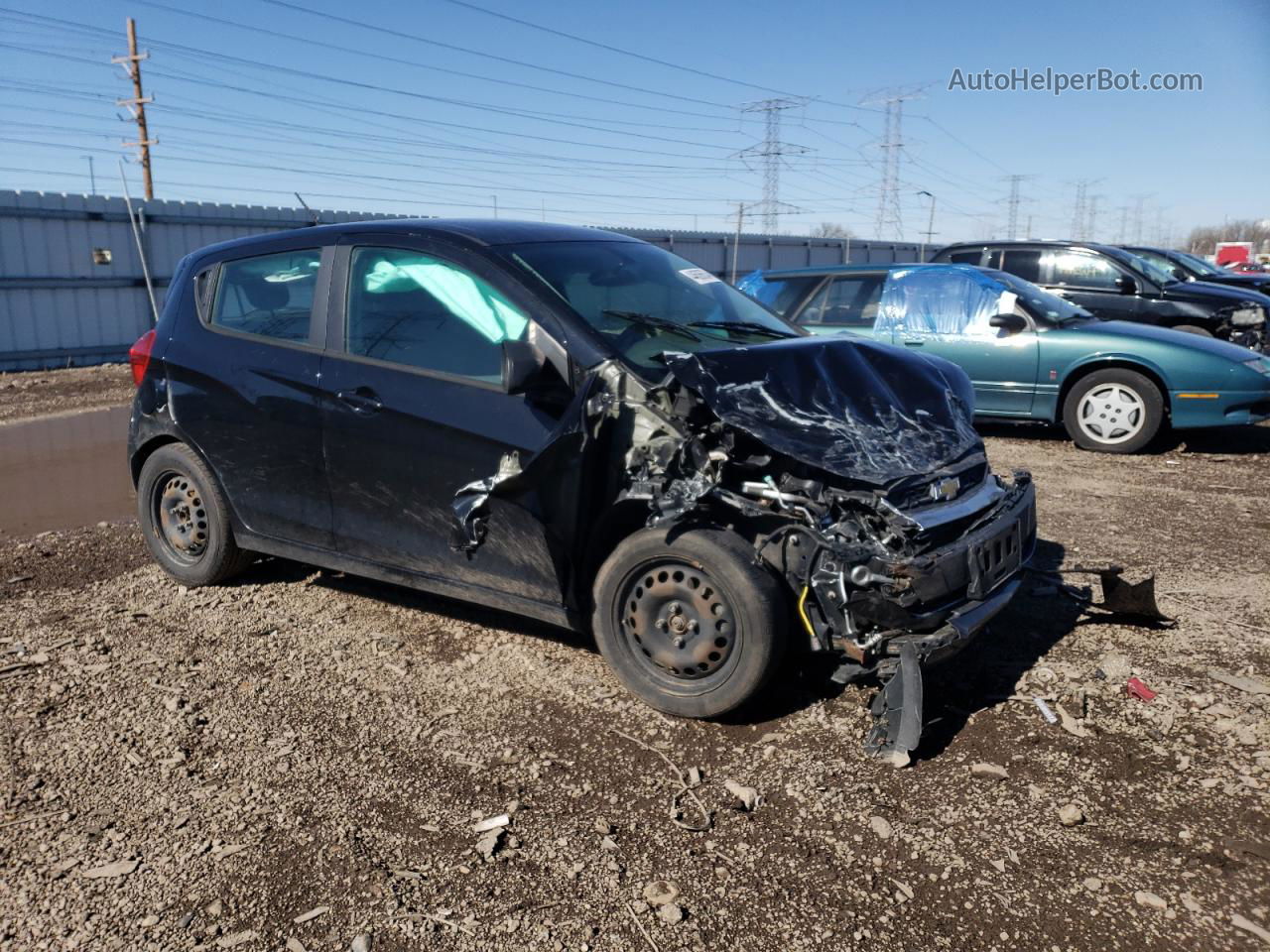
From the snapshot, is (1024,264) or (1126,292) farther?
(1024,264)

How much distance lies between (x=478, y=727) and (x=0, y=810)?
1.53 meters

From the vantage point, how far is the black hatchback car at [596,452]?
134 inches

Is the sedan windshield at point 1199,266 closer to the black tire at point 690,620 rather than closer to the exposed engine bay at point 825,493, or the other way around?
the exposed engine bay at point 825,493

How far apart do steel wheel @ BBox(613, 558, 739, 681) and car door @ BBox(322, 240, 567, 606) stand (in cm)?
35

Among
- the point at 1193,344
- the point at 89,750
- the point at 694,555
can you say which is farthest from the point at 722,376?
the point at 1193,344

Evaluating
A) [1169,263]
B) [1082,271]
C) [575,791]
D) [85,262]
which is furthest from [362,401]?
[1169,263]

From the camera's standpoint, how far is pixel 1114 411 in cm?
862

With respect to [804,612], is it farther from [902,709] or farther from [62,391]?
[62,391]

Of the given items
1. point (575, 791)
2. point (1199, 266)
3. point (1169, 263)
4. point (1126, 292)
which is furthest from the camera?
point (1199, 266)

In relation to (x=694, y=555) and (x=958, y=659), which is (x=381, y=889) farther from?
(x=958, y=659)

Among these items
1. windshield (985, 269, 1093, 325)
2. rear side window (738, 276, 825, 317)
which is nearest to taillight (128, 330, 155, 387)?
rear side window (738, 276, 825, 317)

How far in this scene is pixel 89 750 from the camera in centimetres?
350

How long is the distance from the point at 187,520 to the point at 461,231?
2167 millimetres

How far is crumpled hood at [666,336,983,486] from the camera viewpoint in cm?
347
